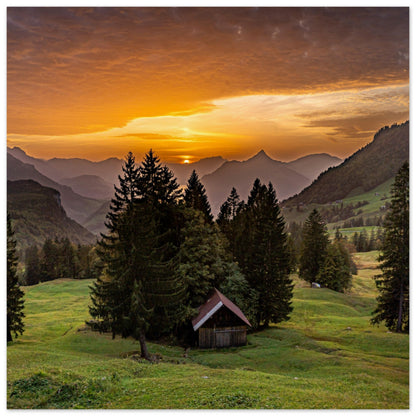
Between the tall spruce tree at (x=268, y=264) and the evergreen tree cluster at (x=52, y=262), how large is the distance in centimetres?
3977

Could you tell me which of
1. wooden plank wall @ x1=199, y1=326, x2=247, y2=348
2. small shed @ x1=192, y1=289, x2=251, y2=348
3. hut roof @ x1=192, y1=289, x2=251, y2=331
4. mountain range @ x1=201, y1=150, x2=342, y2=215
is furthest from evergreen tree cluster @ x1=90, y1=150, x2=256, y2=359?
wooden plank wall @ x1=199, y1=326, x2=247, y2=348

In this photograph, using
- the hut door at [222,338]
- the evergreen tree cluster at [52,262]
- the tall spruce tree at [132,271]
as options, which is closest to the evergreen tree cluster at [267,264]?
the hut door at [222,338]

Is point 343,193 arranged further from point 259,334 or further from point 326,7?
point 326,7

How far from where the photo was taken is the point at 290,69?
48.4 feet

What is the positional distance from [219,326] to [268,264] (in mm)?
10402

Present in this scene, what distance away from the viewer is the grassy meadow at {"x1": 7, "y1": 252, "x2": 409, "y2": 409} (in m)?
10.8

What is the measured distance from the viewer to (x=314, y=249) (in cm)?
5831

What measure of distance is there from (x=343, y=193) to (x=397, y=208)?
49709 millimetres

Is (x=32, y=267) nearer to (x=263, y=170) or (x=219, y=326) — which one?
(x=219, y=326)

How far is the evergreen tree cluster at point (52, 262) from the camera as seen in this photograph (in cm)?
6431

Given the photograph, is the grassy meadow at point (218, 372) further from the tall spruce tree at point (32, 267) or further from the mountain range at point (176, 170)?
the tall spruce tree at point (32, 267)

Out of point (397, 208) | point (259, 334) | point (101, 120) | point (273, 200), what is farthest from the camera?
point (273, 200)

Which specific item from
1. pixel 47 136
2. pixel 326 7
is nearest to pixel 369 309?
pixel 326 7

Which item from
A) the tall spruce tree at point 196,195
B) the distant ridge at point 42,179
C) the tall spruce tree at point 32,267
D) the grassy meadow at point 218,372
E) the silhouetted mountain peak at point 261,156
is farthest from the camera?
the tall spruce tree at point 32,267
